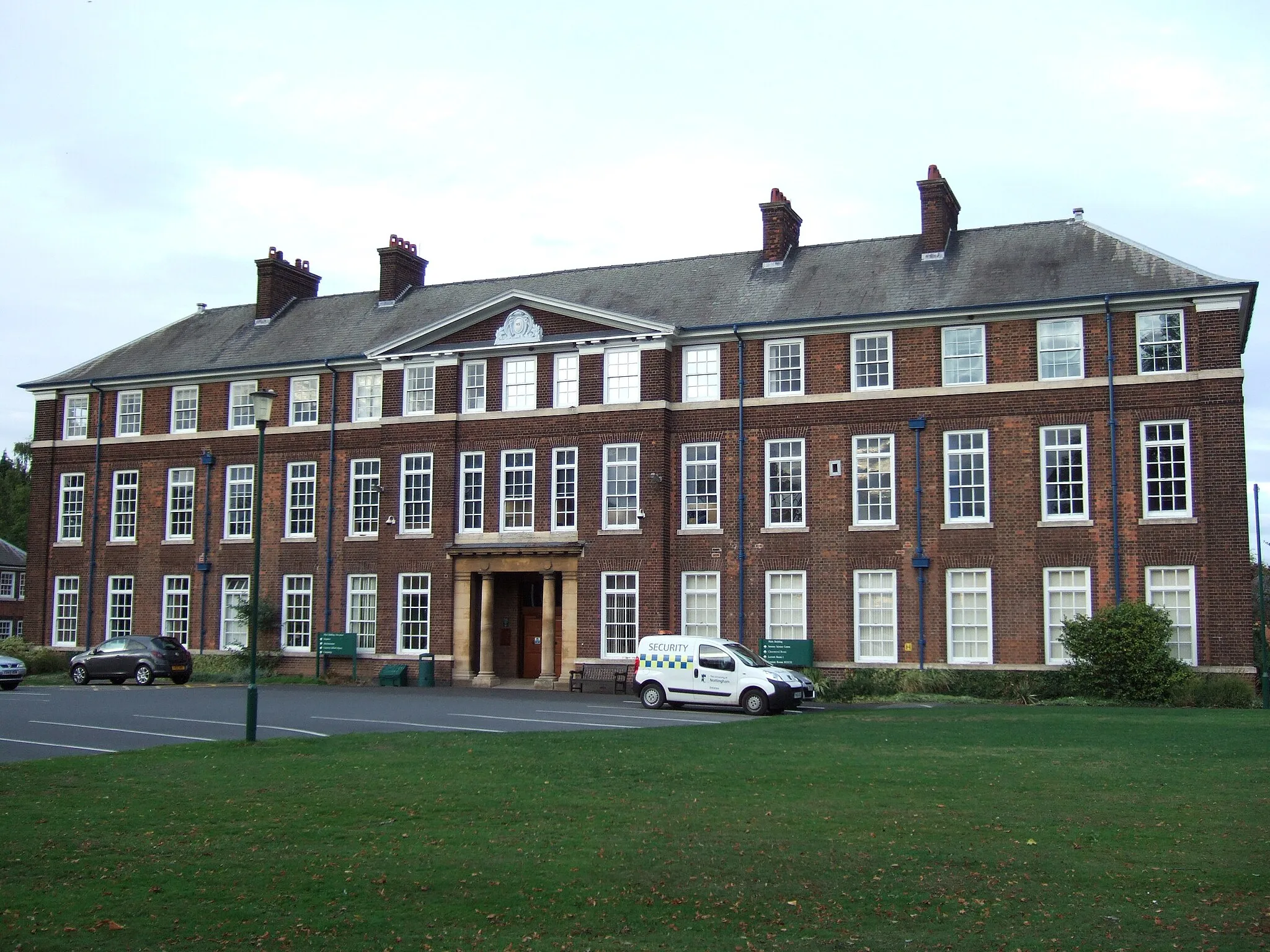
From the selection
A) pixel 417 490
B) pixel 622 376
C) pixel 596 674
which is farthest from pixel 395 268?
pixel 596 674

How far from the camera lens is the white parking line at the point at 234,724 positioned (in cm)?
2064

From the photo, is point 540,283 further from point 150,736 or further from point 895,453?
point 150,736

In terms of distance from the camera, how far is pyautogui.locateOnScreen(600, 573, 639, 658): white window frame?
33969 millimetres

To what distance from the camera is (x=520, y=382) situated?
119 feet

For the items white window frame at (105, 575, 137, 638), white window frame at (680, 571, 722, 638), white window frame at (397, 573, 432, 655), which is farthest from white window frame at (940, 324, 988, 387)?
white window frame at (105, 575, 137, 638)

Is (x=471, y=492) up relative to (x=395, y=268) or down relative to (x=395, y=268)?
down

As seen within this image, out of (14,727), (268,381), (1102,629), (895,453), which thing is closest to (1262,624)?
(1102,629)

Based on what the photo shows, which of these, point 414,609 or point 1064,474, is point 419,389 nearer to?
point 414,609

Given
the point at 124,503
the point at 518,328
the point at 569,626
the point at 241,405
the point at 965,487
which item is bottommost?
the point at 569,626

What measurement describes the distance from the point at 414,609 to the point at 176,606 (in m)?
9.39

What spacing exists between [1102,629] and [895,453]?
22.4ft

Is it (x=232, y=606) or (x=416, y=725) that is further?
(x=232, y=606)

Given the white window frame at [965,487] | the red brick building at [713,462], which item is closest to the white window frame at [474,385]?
the red brick building at [713,462]

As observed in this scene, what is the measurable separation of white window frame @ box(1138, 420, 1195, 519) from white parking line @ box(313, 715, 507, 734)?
16.5 metres
